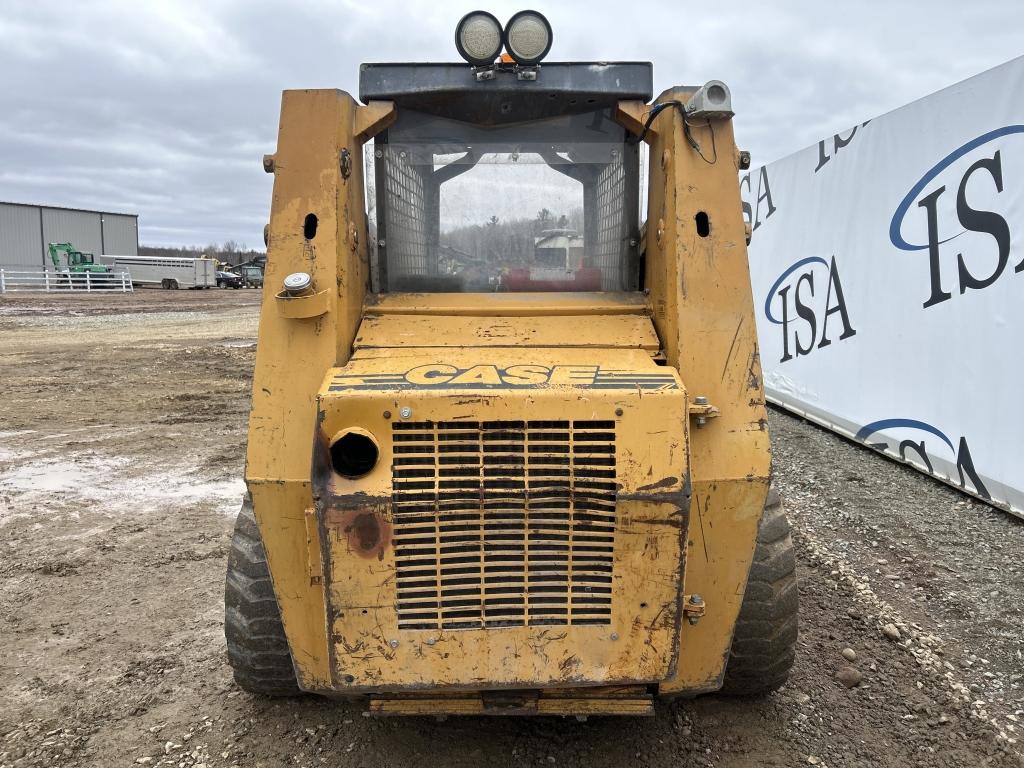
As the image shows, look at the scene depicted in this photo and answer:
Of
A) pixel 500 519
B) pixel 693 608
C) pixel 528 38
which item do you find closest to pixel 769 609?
pixel 693 608

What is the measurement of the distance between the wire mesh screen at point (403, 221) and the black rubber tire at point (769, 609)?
1764mm

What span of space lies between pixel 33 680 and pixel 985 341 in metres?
6.34

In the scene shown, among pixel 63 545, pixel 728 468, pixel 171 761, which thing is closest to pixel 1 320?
pixel 63 545

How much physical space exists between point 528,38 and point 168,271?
46143 mm

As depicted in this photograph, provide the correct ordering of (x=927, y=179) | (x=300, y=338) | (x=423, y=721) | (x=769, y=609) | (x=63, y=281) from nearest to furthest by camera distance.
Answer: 1. (x=300, y=338)
2. (x=769, y=609)
3. (x=423, y=721)
4. (x=927, y=179)
5. (x=63, y=281)

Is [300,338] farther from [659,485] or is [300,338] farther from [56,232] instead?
[56,232]

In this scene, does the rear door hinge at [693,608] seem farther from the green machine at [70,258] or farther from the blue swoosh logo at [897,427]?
the green machine at [70,258]

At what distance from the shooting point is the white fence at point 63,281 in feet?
112

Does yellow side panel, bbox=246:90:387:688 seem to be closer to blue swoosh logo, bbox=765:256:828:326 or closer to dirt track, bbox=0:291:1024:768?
dirt track, bbox=0:291:1024:768

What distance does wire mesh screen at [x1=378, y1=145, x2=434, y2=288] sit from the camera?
3.34m

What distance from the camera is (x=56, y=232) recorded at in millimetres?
55750

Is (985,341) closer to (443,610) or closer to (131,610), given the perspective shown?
(443,610)

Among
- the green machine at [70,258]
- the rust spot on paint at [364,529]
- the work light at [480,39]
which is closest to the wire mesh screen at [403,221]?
the work light at [480,39]

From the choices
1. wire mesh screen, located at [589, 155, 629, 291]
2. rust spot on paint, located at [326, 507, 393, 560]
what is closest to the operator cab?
wire mesh screen, located at [589, 155, 629, 291]
